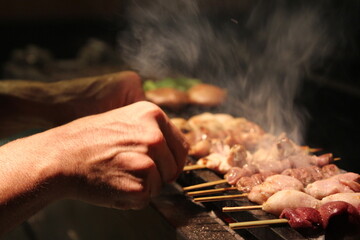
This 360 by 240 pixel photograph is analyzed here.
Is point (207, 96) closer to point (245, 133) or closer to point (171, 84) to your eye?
point (171, 84)

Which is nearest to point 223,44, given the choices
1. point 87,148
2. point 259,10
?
point 259,10

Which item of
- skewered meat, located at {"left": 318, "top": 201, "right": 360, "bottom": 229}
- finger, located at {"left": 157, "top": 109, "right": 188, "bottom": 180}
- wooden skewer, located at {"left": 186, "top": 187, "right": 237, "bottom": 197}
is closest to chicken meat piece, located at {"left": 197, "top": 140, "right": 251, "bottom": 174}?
wooden skewer, located at {"left": 186, "top": 187, "right": 237, "bottom": 197}

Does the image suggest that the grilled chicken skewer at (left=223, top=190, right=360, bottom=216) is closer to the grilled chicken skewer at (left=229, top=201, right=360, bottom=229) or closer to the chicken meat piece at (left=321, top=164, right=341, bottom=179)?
the grilled chicken skewer at (left=229, top=201, right=360, bottom=229)

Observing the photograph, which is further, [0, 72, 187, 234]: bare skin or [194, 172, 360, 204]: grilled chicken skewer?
[194, 172, 360, 204]: grilled chicken skewer

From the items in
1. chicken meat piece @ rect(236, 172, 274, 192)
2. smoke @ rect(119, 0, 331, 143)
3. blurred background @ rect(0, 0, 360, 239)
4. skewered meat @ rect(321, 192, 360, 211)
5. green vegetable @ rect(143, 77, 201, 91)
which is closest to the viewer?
skewered meat @ rect(321, 192, 360, 211)

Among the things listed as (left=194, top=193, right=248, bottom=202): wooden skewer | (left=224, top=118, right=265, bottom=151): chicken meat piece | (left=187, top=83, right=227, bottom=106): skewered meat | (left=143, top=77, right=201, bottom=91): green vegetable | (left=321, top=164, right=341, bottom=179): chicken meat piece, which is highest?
(left=321, top=164, right=341, bottom=179): chicken meat piece

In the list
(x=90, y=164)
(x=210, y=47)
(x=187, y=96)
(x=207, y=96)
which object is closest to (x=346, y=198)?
(x=90, y=164)
